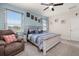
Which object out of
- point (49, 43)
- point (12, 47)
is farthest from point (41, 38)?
point (12, 47)

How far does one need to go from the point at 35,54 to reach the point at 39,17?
896 mm

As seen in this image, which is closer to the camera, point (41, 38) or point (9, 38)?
point (9, 38)

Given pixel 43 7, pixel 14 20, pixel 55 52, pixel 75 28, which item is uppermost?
pixel 43 7

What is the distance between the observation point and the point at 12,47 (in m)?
1.70

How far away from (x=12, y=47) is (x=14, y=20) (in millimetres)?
602

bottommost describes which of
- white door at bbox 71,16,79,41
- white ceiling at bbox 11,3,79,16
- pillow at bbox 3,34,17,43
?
pillow at bbox 3,34,17,43

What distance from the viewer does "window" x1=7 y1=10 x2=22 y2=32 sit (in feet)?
5.60

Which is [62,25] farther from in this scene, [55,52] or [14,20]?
[14,20]

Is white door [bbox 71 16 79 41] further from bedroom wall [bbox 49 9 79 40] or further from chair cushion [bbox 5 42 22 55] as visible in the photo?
chair cushion [bbox 5 42 22 55]

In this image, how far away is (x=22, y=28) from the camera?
74.5 inches

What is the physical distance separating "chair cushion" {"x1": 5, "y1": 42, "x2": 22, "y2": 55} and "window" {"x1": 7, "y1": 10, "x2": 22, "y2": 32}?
0.33 meters

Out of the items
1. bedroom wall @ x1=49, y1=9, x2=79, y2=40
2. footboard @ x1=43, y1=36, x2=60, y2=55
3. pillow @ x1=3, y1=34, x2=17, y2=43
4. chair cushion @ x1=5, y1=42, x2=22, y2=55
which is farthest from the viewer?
footboard @ x1=43, y1=36, x2=60, y2=55

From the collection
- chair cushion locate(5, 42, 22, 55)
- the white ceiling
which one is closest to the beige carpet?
chair cushion locate(5, 42, 22, 55)

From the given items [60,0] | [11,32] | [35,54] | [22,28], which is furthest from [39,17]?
[35,54]
